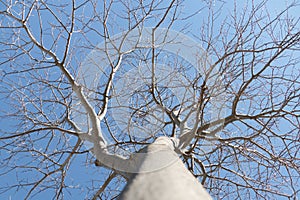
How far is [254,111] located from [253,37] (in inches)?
33.3

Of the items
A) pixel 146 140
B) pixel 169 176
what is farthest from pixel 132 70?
pixel 169 176

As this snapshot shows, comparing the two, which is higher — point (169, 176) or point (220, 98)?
point (220, 98)

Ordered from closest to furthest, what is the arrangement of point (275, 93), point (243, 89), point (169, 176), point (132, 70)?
point (169, 176) → point (243, 89) → point (275, 93) → point (132, 70)

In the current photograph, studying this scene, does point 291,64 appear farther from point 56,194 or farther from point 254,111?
point 56,194

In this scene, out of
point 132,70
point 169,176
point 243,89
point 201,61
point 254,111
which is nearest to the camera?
point 169,176

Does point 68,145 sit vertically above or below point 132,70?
below

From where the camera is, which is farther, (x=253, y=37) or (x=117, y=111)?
(x=117, y=111)

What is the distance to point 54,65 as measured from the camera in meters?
3.07

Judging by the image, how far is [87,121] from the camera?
9.18 feet

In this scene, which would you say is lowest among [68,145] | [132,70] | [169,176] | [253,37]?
[169,176]

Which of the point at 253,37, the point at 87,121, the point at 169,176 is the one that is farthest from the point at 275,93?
the point at 169,176

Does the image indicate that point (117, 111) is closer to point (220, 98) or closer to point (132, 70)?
point (132, 70)

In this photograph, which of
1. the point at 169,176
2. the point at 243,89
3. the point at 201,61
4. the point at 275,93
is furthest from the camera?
the point at 275,93

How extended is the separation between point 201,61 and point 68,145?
205 centimetres
